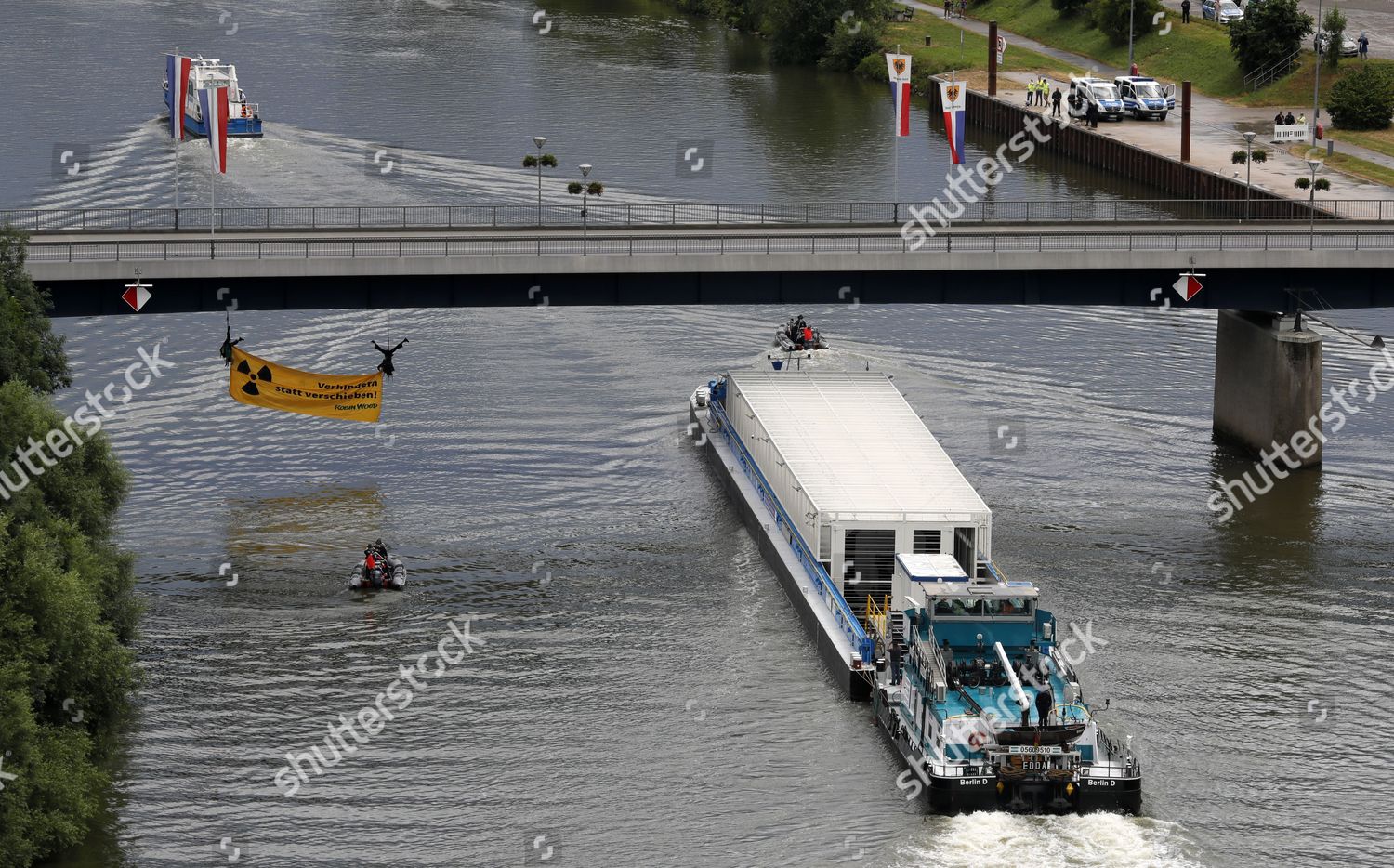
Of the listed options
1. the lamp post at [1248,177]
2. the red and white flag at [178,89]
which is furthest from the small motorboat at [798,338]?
the lamp post at [1248,177]

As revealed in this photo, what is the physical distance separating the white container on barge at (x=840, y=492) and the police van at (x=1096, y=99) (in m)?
60.1

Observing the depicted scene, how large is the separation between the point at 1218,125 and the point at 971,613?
3155 inches

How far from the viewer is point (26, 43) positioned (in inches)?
6029

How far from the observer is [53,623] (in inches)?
1769

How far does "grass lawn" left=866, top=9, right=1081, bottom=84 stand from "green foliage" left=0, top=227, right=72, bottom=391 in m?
91.1

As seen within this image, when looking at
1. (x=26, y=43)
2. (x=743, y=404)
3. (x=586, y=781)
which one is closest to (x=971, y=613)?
(x=586, y=781)

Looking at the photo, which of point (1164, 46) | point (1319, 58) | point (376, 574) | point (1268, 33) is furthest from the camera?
point (1164, 46)

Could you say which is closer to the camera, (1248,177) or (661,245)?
(661,245)

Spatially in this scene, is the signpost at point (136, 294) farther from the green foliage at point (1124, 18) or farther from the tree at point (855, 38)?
the tree at point (855, 38)

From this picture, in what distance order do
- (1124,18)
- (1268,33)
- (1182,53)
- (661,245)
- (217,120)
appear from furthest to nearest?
(1124,18) < (1182,53) < (1268,33) < (217,120) < (661,245)

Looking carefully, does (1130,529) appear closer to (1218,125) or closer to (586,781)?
(586,781)

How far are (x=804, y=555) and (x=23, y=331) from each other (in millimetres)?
21199

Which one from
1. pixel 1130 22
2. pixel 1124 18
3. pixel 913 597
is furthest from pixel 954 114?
pixel 1124 18

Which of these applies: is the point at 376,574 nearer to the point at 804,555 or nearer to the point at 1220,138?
the point at 804,555
